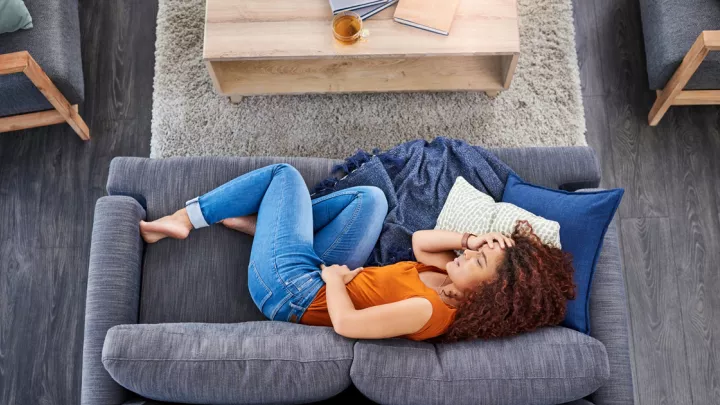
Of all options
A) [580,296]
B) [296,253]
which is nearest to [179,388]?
[296,253]

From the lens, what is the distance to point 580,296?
1.79 m

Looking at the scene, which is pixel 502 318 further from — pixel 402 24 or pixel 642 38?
pixel 642 38

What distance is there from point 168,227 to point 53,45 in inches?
37.9

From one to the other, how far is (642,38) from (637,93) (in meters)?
0.28

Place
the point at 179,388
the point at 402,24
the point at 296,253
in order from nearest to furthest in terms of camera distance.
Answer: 1. the point at 179,388
2. the point at 296,253
3. the point at 402,24

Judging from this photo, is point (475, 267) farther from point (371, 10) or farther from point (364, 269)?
point (371, 10)

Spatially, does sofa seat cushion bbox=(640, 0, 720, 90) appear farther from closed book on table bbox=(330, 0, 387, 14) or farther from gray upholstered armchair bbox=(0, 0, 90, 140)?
gray upholstered armchair bbox=(0, 0, 90, 140)

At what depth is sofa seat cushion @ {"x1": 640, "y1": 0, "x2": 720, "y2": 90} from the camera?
7.73 feet

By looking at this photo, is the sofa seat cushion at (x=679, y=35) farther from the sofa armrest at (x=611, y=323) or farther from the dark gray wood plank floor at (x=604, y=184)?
the sofa armrest at (x=611, y=323)

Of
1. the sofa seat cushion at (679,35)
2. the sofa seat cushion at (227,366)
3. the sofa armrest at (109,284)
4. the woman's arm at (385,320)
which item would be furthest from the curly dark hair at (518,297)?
the sofa seat cushion at (679,35)

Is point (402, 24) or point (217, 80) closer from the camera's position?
point (402, 24)

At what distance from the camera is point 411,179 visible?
207 cm

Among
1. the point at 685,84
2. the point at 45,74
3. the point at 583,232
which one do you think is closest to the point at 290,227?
the point at 583,232

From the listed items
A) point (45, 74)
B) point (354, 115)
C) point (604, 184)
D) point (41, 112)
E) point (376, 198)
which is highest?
point (45, 74)
